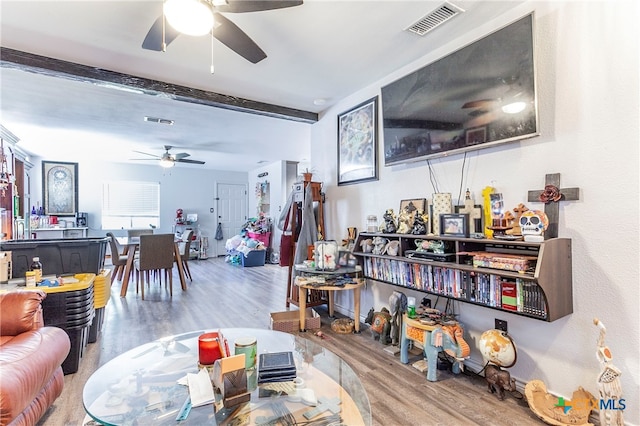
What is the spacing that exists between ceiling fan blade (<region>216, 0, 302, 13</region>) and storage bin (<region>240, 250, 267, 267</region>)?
19.2 ft

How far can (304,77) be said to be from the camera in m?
3.10

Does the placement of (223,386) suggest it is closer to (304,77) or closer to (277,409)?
(277,409)

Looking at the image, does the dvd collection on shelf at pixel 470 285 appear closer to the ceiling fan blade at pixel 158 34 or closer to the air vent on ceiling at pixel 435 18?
the air vent on ceiling at pixel 435 18

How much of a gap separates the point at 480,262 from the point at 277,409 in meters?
1.47

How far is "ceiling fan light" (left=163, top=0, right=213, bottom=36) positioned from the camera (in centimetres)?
141

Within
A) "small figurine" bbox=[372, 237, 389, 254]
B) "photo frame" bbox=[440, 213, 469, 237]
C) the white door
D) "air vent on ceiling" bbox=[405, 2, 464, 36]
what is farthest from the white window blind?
"photo frame" bbox=[440, 213, 469, 237]

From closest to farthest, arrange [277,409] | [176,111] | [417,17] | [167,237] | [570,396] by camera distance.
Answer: [277,409] < [570,396] < [417,17] < [176,111] < [167,237]

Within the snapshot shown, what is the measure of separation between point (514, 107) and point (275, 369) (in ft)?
6.89

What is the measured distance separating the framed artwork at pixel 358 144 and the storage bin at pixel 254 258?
156 inches

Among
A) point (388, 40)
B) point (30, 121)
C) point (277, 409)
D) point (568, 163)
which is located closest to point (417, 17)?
point (388, 40)

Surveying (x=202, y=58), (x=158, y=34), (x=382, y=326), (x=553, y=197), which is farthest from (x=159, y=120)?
(x=553, y=197)

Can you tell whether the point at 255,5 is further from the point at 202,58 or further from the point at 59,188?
the point at 59,188

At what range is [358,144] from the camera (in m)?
3.49

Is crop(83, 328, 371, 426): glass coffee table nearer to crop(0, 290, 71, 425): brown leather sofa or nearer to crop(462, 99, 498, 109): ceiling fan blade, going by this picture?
crop(0, 290, 71, 425): brown leather sofa
